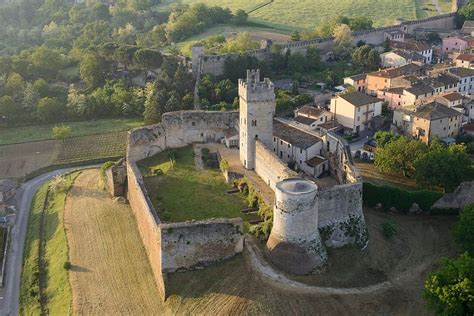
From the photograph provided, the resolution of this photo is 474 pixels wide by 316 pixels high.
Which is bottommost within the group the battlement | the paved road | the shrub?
the paved road

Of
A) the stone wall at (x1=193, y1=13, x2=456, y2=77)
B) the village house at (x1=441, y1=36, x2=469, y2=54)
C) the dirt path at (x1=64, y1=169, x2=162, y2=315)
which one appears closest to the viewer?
the dirt path at (x1=64, y1=169, x2=162, y2=315)

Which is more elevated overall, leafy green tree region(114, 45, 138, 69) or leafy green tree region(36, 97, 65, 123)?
leafy green tree region(114, 45, 138, 69)

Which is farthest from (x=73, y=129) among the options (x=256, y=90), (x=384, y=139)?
(x=384, y=139)

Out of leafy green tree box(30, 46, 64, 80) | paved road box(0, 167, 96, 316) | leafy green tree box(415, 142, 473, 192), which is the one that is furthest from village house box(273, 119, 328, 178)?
leafy green tree box(30, 46, 64, 80)

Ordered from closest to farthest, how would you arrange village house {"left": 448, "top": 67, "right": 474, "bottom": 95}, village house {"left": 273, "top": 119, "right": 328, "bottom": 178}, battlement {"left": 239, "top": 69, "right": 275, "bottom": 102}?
battlement {"left": 239, "top": 69, "right": 275, "bottom": 102} → village house {"left": 273, "top": 119, "right": 328, "bottom": 178} → village house {"left": 448, "top": 67, "right": 474, "bottom": 95}

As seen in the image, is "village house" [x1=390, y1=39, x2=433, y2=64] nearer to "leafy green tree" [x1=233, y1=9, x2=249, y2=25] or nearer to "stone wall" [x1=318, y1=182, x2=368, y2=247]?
"leafy green tree" [x1=233, y1=9, x2=249, y2=25]

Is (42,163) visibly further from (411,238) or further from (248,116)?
(411,238)

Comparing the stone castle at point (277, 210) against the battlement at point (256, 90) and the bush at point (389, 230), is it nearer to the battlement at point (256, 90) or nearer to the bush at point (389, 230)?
the battlement at point (256, 90)
